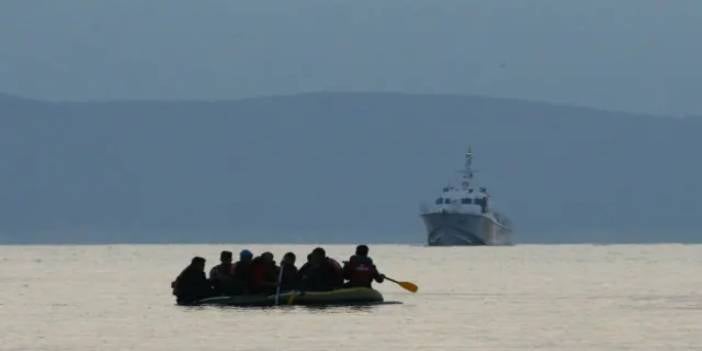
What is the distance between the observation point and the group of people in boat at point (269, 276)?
70312 millimetres

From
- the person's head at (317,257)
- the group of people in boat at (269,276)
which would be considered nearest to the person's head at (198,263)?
the group of people in boat at (269,276)

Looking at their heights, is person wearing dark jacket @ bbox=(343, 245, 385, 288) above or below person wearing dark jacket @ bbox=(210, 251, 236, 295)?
above

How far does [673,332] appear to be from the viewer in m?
60.2

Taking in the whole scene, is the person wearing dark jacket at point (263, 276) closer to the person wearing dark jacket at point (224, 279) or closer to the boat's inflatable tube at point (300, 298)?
the boat's inflatable tube at point (300, 298)

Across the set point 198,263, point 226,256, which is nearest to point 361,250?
point 226,256

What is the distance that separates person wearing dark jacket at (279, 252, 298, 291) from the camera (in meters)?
70.1

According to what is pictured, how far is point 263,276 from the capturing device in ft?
233

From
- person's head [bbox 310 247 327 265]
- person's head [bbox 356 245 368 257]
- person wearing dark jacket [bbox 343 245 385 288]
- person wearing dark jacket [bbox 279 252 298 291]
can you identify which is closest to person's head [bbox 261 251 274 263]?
person wearing dark jacket [bbox 279 252 298 291]

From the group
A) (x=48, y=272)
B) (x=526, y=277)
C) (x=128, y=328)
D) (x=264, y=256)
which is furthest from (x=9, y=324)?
(x=48, y=272)

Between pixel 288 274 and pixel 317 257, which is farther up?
pixel 317 257

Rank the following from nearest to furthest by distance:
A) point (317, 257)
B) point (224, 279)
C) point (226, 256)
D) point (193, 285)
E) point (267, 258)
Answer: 1. point (317, 257)
2. point (226, 256)
3. point (267, 258)
4. point (224, 279)
5. point (193, 285)

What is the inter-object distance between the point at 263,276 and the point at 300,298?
1335 millimetres

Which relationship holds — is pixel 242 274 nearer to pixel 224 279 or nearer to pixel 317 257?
pixel 224 279

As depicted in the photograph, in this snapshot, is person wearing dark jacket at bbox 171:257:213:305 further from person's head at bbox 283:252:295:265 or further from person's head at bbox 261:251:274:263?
person's head at bbox 283:252:295:265
